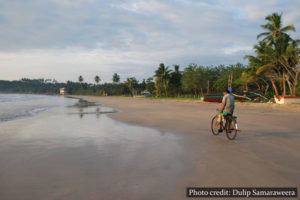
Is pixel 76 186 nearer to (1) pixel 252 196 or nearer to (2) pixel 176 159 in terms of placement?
(2) pixel 176 159

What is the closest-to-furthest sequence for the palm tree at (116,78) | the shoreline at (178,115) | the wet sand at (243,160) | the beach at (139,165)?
the beach at (139,165), the wet sand at (243,160), the shoreline at (178,115), the palm tree at (116,78)

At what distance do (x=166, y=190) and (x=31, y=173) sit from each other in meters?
3.05

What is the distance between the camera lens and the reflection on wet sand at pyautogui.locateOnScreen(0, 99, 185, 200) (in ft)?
12.2

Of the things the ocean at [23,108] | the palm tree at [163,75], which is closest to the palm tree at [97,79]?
the palm tree at [163,75]

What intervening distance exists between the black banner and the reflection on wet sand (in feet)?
1.40

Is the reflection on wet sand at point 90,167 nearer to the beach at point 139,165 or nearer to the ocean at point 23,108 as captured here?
the beach at point 139,165

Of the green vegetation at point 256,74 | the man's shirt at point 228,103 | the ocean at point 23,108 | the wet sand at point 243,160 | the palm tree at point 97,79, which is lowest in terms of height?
the ocean at point 23,108

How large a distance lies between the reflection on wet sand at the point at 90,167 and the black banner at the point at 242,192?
1.40ft

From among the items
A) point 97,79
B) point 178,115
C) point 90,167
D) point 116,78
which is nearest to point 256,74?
point 178,115

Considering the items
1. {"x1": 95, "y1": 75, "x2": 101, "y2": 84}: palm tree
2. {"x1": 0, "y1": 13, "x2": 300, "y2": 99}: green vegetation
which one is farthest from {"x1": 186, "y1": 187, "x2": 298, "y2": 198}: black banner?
{"x1": 95, "y1": 75, "x2": 101, "y2": 84}: palm tree

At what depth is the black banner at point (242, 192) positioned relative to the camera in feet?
11.8

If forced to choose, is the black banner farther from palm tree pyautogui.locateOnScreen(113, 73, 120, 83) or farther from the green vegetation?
palm tree pyautogui.locateOnScreen(113, 73, 120, 83)

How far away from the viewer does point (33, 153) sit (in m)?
6.22

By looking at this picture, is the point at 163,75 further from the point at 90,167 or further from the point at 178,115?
the point at 90,167
